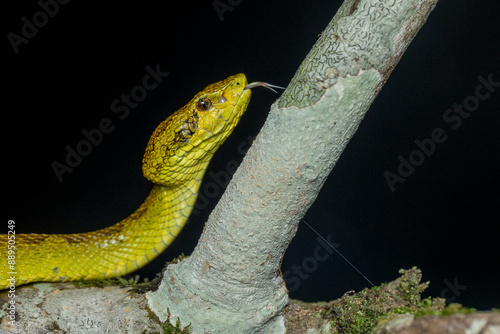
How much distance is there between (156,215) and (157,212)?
0.06 ft

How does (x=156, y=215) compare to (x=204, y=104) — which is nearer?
(x=204, y=104)

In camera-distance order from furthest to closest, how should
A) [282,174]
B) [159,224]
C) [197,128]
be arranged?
[159,224] → [197,128] → [282,174]

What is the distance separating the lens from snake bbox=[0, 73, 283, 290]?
214cm

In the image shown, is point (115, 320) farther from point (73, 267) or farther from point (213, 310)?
point (73, 267)

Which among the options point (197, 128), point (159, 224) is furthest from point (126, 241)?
point (197, 128)

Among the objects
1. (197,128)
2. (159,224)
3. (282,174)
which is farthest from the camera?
(159,224)

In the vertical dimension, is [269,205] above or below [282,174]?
below

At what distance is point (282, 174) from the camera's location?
1.39 meters

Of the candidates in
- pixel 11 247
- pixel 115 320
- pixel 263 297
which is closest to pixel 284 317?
pixel 263 297

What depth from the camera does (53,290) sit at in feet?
6.63

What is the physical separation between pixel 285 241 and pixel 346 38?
72 cm

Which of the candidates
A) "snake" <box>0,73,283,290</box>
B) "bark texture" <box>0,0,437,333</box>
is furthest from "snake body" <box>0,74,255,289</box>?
"bark texture" <box>0,0,437,333</box>

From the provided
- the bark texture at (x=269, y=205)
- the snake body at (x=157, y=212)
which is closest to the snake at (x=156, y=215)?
the snake body at (x=157, y=212)

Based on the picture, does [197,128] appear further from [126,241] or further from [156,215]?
[126,241]
